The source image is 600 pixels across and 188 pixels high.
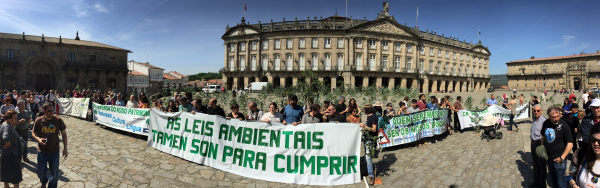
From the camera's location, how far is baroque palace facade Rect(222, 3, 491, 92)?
41812 millimetres

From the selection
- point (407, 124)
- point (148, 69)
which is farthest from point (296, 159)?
point (148, 69)

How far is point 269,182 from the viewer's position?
17.9ft

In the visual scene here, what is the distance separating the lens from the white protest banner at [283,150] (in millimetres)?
5246

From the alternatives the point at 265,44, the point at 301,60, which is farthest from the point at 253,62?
the point at 301,60

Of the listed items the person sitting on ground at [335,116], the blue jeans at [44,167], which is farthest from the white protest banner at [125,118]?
the person sitting on ground at [335,116]

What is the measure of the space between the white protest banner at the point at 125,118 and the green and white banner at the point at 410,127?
286 inches

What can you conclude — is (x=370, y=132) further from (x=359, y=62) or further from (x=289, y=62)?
(x=359, y=62)

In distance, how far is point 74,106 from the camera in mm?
14320

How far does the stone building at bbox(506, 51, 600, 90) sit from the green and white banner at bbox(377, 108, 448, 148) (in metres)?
79.3

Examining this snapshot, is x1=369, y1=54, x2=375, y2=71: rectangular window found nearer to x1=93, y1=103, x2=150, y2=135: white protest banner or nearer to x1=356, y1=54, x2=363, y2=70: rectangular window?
x1=356, y1=54, x2=363, y2=70: rectangular window

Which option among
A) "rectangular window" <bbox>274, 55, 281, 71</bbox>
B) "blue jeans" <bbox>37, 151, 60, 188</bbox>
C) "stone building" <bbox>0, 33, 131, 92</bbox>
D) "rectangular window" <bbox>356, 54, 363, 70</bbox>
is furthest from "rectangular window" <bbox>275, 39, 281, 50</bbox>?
"blue jeans" <bbox>37, 151, 60, 188</bbox>

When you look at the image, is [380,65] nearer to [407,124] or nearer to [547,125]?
[407,124]

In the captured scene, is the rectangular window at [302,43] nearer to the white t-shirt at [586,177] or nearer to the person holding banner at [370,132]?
the person holding banner at [370,132]

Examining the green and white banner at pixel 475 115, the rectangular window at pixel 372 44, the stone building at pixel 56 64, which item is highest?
the rectangular window at pixel 372 44
